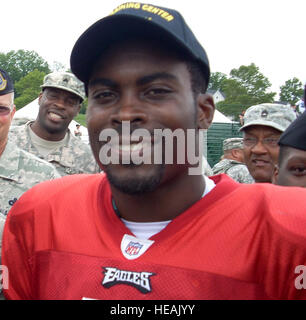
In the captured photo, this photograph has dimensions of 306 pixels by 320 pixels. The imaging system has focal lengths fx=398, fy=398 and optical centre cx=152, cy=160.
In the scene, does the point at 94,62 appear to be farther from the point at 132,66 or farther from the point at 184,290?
the point at 184,290

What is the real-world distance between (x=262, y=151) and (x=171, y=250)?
2.31 metres

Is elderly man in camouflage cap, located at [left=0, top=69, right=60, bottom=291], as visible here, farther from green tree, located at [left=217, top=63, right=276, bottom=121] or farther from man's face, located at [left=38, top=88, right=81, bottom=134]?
green tree, located at [left=217, top=63, right=276, bottom=121]

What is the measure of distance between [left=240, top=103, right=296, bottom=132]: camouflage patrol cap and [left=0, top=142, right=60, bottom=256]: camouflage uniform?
1.82 metres

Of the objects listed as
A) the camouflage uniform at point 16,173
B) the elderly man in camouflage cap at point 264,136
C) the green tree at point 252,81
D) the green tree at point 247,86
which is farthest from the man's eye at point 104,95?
the green tree at point 252,81

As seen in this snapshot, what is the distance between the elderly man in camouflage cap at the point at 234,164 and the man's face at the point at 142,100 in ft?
10.1

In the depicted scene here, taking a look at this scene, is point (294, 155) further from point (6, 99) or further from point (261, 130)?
point (6, 99)

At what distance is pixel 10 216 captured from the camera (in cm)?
174

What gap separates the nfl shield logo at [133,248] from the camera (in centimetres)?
142

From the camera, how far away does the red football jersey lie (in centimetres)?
128

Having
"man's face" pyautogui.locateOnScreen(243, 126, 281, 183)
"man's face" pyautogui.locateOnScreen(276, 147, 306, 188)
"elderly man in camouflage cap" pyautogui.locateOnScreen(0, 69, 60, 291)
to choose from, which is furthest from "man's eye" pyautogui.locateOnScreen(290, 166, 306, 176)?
"elderly man in camouflage cap" pyautogui.locateOnScreen(0, 69, 60, 291)

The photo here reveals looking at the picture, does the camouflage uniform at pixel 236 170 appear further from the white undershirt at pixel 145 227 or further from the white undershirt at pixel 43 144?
the white undershirt at pixel 145 227

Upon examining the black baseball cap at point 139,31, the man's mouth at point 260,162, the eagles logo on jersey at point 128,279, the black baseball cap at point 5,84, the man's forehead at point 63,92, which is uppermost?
the man's forehead at point 63,92

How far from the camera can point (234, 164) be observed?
5.09 m
